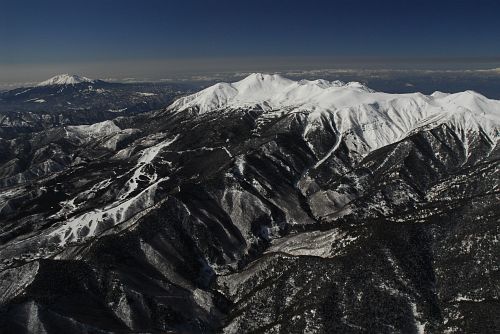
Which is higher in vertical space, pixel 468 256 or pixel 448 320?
pixel 468 256

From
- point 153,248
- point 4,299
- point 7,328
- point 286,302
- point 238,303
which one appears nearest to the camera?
point 7,328

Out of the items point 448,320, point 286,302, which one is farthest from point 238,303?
point 448,320

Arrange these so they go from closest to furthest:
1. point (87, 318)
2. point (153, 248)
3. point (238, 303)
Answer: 1. point (87, 318)
2. point (238, 303)
3. point (153, 248)

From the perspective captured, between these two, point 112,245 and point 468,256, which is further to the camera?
point 112,245

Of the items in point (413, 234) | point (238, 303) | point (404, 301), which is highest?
point (413, 234)

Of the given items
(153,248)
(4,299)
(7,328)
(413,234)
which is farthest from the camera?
(153,248)

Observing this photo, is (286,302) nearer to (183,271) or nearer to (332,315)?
(332,315)

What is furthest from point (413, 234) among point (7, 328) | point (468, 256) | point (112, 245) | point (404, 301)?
point (7, 328)

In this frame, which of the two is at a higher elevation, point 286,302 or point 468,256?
point 468,256

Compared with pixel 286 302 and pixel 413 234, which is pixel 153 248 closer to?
pixel 286 302
